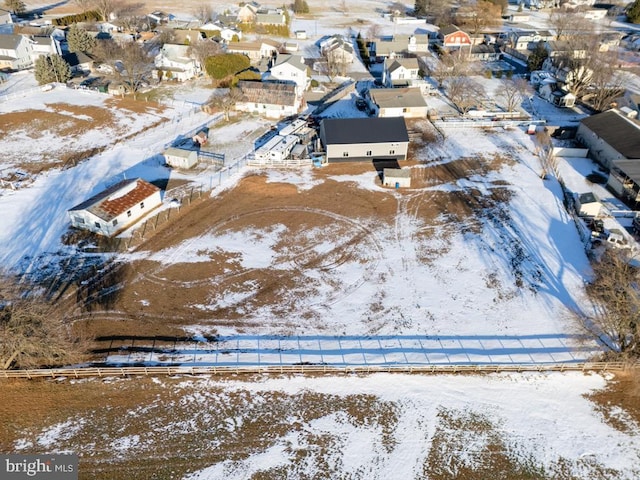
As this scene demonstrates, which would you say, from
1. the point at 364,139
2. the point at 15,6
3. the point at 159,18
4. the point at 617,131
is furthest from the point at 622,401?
the point at 15,6

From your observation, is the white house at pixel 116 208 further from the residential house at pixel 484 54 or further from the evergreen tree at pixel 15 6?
the evergreen tree at pixel 15 6

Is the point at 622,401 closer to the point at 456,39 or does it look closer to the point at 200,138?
the point at 200,138

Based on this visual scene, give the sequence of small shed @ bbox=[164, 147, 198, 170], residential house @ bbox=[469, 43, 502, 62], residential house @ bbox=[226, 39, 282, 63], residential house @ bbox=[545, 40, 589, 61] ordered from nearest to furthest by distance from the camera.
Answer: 1. small shed @ bbox=[164, 147, 198, 170]
2. residential house @ bbox=[545, 40, 589, 61]
3. residential house @ bbox=[226, 39, 282, 63]
4. residential house @ bbox=[469, 43, 502, 62]

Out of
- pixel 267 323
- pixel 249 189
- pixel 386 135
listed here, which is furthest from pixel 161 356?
pixel 386 135

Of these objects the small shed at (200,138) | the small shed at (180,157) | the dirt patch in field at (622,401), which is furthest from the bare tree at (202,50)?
the dirt patch in field at (622,401)

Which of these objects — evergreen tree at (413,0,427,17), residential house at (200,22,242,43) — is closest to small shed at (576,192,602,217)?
residential house at (200,22,242,43)

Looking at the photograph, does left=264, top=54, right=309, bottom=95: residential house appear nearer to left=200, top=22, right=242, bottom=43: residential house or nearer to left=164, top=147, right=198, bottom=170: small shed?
left=164, top=147, right=198, bottom=170: small shed

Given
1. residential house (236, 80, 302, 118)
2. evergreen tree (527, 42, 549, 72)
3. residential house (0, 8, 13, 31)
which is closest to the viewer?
residential house (236, 80, 302, 118)
